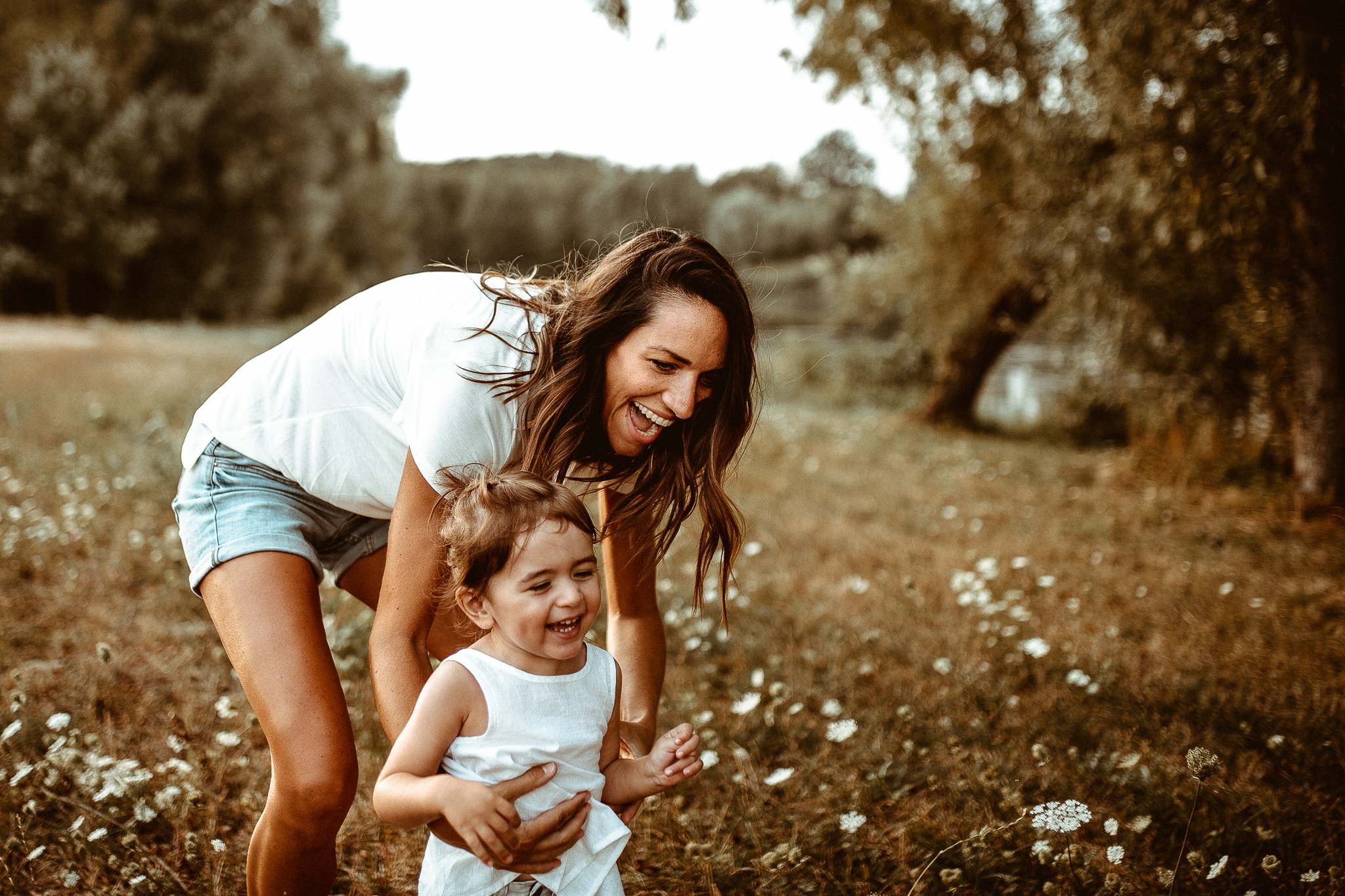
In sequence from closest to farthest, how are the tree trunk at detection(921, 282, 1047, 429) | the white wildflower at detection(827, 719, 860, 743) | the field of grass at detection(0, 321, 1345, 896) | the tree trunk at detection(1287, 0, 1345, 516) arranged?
the field of grass at detection(0, 321, 1345, 896), the white wildflower at detection(827, 719, 860, 743), the tree trunk at detection(1287, 0, 1345, 516), the tree trunk at detection(921, 282, 1047, 429)

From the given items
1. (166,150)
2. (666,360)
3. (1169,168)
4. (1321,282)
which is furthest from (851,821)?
(166,150)

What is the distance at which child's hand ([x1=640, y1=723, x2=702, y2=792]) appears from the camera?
73.0 inches

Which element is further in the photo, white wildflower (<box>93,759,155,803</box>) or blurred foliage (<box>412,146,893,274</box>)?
blurred foliage (<box>412,146,893,274</box>)

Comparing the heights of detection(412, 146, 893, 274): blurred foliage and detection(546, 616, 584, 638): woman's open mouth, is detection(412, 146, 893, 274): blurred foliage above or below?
above

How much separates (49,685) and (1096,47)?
718 cm

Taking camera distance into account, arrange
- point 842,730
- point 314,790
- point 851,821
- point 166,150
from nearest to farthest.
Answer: point 314,790 < point 851,821 < point 842,730 < point 166,150

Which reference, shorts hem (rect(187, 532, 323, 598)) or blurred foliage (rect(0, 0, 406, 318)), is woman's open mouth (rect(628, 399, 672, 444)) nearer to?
shorts hem (rect(187, 532, 323, 598))

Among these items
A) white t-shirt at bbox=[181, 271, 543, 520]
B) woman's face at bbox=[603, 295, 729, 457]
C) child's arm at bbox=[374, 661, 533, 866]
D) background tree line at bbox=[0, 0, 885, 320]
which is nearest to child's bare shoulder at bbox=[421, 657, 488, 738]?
child's arm at bbox=[374, 661, 533, 866]

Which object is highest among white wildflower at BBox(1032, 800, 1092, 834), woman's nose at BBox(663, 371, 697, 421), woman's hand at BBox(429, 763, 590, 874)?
woman's nose at BBox(663, 371, 697, 421)

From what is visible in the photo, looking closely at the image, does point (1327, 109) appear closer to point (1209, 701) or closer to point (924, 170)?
point (1209, 701)

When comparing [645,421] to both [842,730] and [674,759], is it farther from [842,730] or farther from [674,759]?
[842,730]

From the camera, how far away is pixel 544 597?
182 centimetres

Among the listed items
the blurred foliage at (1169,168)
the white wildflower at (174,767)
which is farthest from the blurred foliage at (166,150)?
the white wildflower at (174,767)

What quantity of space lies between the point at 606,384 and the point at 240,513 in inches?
36.1
